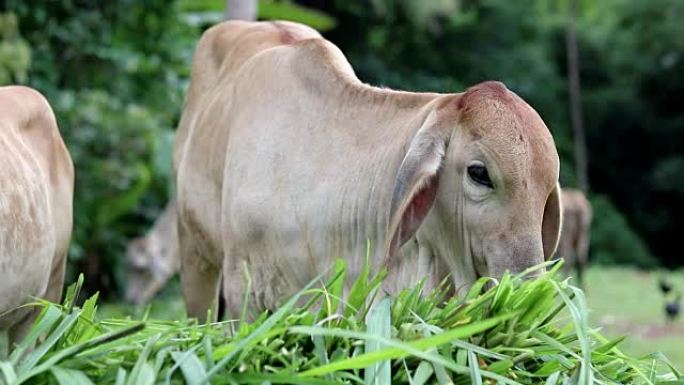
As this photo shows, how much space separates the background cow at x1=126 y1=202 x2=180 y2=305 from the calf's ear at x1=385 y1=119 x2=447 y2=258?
7.26 meters

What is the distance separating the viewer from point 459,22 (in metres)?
25.7

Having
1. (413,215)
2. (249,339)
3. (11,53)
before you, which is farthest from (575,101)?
(249,339)

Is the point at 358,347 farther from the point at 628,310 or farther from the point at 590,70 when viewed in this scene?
the point at 590,70

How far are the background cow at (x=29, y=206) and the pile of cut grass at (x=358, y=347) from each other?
1.54 meters

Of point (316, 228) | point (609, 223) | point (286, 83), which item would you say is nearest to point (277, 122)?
point (286, 83)

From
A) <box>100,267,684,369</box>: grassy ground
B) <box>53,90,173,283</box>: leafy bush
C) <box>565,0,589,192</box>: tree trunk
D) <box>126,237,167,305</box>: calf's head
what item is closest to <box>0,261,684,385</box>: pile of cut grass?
<box>100,267,684,369</box>: grassy ground

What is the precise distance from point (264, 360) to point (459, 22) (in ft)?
77.6

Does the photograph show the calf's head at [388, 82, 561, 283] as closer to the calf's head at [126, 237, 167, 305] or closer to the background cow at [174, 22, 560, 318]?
the background cow at [174, 22, 560, 318]

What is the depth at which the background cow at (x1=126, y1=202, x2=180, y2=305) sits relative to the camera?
429 inches

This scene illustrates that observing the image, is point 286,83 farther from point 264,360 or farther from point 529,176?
point 264,360

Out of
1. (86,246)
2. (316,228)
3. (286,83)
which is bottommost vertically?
(86,246)

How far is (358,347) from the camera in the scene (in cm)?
257

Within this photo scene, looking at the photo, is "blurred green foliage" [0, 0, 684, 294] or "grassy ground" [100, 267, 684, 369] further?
"blurred green foliage" [0, 0, 684, 294]

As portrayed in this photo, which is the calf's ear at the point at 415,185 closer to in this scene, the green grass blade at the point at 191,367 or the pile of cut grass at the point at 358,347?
the pile of cut grass at the point at 358,347
